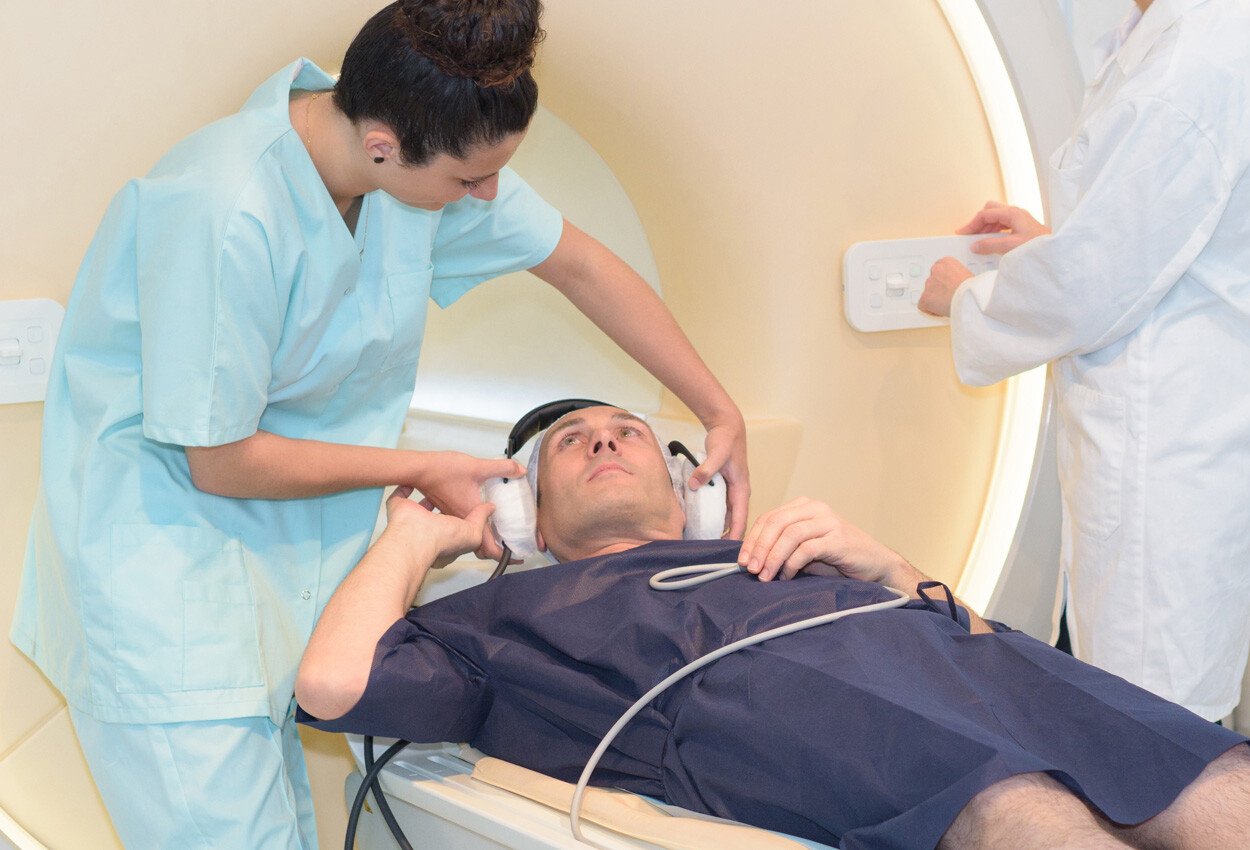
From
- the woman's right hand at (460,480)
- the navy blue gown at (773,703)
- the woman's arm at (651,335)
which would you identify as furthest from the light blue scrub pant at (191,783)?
the woman's arm at (651,335)

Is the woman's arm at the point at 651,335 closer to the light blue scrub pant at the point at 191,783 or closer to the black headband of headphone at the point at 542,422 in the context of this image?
the black headband of headphone at the point at 542,422

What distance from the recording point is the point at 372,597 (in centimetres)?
154

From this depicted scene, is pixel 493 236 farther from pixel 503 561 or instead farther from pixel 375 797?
pixel 375 797

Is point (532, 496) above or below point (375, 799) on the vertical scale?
above

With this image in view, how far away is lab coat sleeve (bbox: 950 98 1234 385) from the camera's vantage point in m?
1.59

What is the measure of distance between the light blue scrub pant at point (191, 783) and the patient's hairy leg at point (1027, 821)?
0.80 m

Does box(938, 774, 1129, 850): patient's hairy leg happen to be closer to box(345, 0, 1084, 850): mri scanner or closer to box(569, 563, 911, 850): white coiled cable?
box(569, 563, 911, 850): white coiled cable

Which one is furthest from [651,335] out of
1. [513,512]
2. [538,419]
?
[513,512]

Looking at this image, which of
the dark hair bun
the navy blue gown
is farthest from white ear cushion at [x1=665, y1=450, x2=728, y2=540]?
the dark hair bun

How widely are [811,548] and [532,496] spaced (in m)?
0.47

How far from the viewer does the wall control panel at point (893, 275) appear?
7.22ft

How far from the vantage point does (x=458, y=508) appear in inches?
69.0

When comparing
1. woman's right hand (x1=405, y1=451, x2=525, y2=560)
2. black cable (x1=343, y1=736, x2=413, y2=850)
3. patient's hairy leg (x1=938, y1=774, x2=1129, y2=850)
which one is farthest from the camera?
woman's right hand (x1=405, y1=451, x2=525, y2=560)

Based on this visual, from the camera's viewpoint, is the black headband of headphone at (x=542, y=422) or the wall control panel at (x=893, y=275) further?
the wall control panel at (x=893, y=275)
